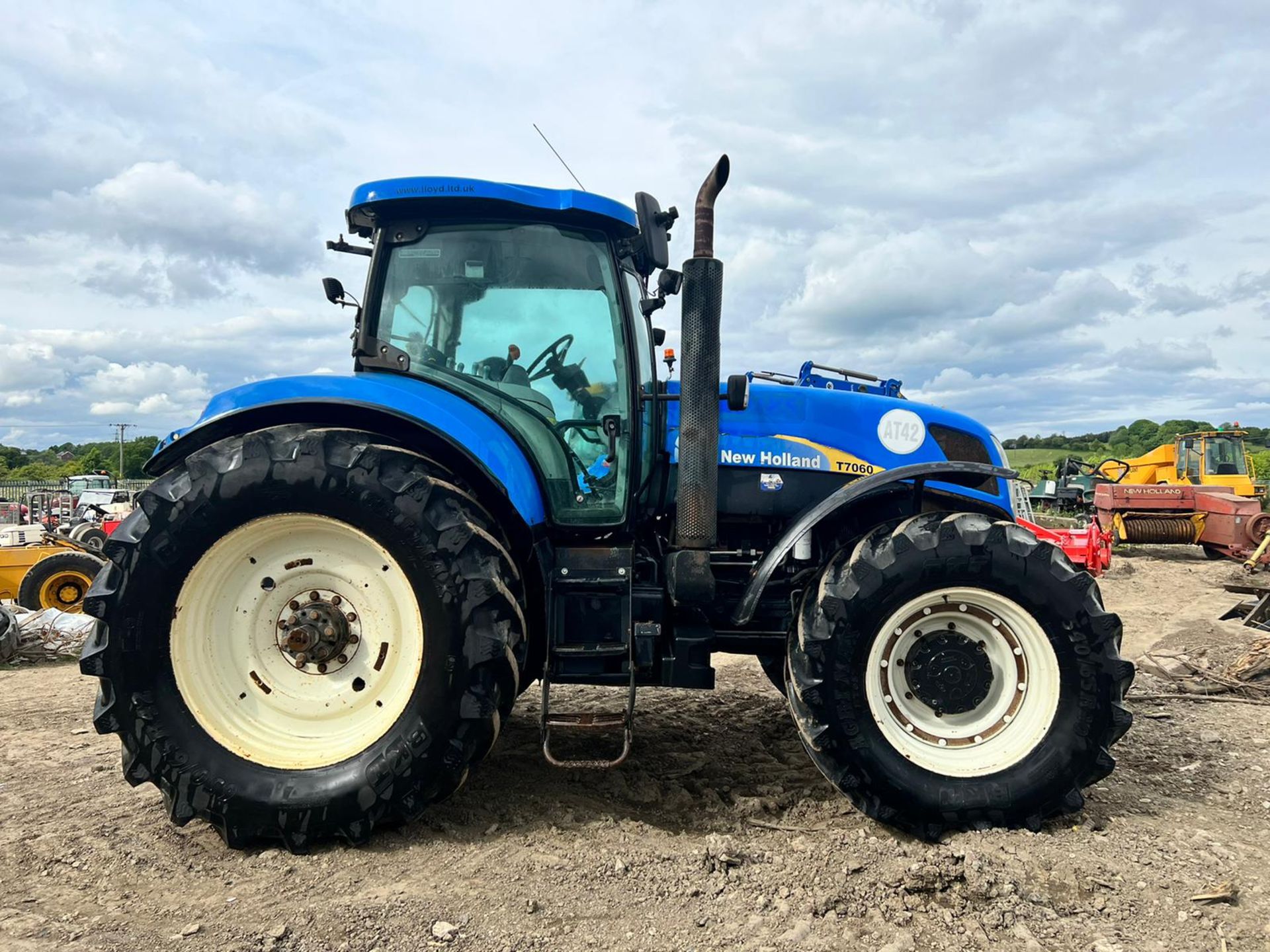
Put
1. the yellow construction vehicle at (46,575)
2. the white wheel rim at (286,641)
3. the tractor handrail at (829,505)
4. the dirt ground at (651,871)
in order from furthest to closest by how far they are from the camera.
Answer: the yellow construction vehicle at (46,575) < the tractor handrail at (829,505) < the white wheel rim at (286,641) < the dirt ground at (651,871)

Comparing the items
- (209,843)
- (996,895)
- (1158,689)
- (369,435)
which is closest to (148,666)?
(209,843)

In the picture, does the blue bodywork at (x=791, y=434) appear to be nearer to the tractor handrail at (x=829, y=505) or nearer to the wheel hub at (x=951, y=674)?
the tractor handrail at (x=829, y=505)

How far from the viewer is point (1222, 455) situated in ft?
56.4

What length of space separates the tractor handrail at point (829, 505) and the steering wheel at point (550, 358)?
1201 millimetres

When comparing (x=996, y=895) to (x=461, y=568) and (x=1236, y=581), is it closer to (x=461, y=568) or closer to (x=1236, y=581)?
(x=461, y=568)

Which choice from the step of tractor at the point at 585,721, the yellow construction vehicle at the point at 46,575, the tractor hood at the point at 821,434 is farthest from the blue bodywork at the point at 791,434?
the yellow construction vehicle at the point at 46,575

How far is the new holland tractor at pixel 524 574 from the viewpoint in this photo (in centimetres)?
299

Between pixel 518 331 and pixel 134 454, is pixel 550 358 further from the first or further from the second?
pixel 134 454

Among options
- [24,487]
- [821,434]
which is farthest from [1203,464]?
[24,487]

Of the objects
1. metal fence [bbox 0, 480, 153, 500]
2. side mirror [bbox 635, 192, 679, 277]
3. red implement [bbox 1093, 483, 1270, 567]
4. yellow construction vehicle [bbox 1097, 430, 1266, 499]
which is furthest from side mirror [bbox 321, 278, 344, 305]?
metal fence [bbox 0, 480, 153, 500]

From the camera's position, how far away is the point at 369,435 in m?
3.14

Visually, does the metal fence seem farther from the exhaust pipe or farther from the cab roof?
the exhaust pipe

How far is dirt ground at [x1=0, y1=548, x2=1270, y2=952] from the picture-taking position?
8.04 ft

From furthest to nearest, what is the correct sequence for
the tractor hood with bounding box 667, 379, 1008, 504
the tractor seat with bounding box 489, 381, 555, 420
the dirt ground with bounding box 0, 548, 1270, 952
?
the tractor hood with bounding box 667, 379, 1008, 504 → the tractor seat with bounding box 489, 381, 555, 420 → the dirt ground with bounding box 0, 548, 1270, 952
